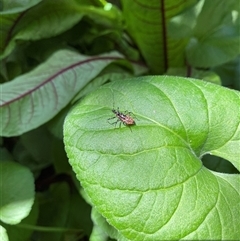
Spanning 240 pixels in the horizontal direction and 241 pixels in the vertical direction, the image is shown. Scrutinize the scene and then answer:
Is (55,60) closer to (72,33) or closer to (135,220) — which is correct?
(72,33)

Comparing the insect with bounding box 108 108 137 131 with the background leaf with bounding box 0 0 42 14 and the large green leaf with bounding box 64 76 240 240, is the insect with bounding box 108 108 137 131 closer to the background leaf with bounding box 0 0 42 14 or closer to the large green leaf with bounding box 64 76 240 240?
the large green leaf with bounding box 64 76 240 240

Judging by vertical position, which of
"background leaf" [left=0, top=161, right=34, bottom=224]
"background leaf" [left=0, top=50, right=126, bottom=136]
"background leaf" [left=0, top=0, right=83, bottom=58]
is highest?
"background leaf" [left=0, top=0, right=83, bottom=58]

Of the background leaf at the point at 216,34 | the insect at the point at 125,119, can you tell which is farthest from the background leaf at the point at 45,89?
the insect at the point at 125,119

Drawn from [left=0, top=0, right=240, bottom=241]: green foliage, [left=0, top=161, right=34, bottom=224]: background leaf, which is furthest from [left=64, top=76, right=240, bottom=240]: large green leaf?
[left=0, top=161, right=34, bottom=224]: background leaf

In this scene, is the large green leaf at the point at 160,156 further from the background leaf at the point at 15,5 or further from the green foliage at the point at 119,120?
the background leaf at the point at 15,5

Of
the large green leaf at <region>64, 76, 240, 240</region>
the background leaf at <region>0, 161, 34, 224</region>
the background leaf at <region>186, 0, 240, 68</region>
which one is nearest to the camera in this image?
the large green leaf at <region>64, 76, 240, 240</region>

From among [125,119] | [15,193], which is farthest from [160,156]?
[15,193]

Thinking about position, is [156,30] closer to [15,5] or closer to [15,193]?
[15,5]
